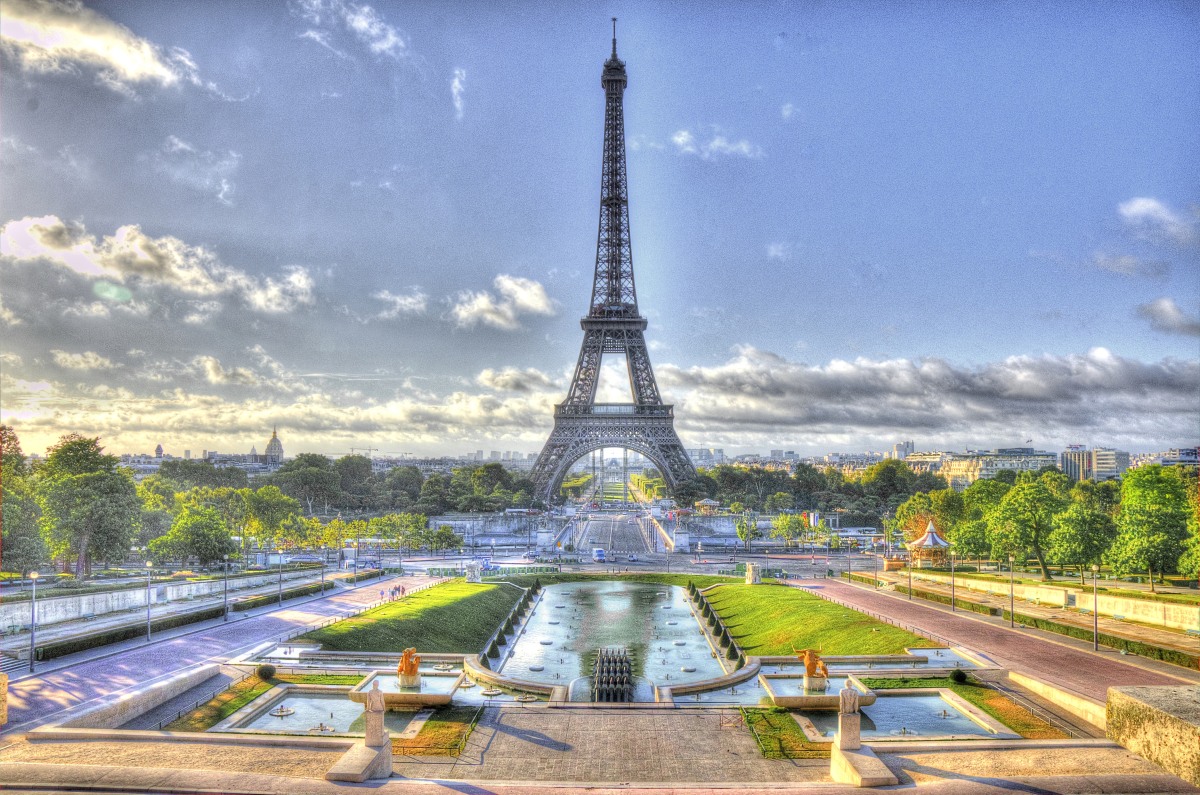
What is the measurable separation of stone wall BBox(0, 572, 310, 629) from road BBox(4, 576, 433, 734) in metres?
5.13

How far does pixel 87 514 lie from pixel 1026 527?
5776cm

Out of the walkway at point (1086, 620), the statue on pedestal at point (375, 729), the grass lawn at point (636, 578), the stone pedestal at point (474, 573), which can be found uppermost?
the statue on pedestal at point (375, 729)

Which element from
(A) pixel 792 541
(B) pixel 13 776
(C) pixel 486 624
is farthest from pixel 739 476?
(B) pixel 13 776

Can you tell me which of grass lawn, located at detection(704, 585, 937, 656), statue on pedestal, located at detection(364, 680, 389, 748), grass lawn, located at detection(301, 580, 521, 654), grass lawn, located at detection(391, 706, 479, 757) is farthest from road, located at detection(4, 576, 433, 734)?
grass lawn, located at detection(704, 585, 937, 656)

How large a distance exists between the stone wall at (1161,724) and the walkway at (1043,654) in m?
A: 13.2

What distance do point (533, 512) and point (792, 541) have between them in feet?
99.1

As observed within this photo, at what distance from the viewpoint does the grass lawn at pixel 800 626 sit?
1305 inches

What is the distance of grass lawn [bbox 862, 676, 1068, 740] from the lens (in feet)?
67.3

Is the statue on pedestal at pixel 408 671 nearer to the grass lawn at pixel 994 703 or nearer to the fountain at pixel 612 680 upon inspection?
the fountain at pixel 612 680

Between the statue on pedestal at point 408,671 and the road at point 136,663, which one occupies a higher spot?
the statue on pedestal at point 408,671

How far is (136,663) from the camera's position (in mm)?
28688

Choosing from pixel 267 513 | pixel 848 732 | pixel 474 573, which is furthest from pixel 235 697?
pixel 267 513

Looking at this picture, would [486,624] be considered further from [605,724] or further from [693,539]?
[693,539]

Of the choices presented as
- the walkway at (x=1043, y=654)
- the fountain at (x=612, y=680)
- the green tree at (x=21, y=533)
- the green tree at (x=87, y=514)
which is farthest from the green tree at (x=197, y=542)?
the walkway at (x=1043, y=654)
